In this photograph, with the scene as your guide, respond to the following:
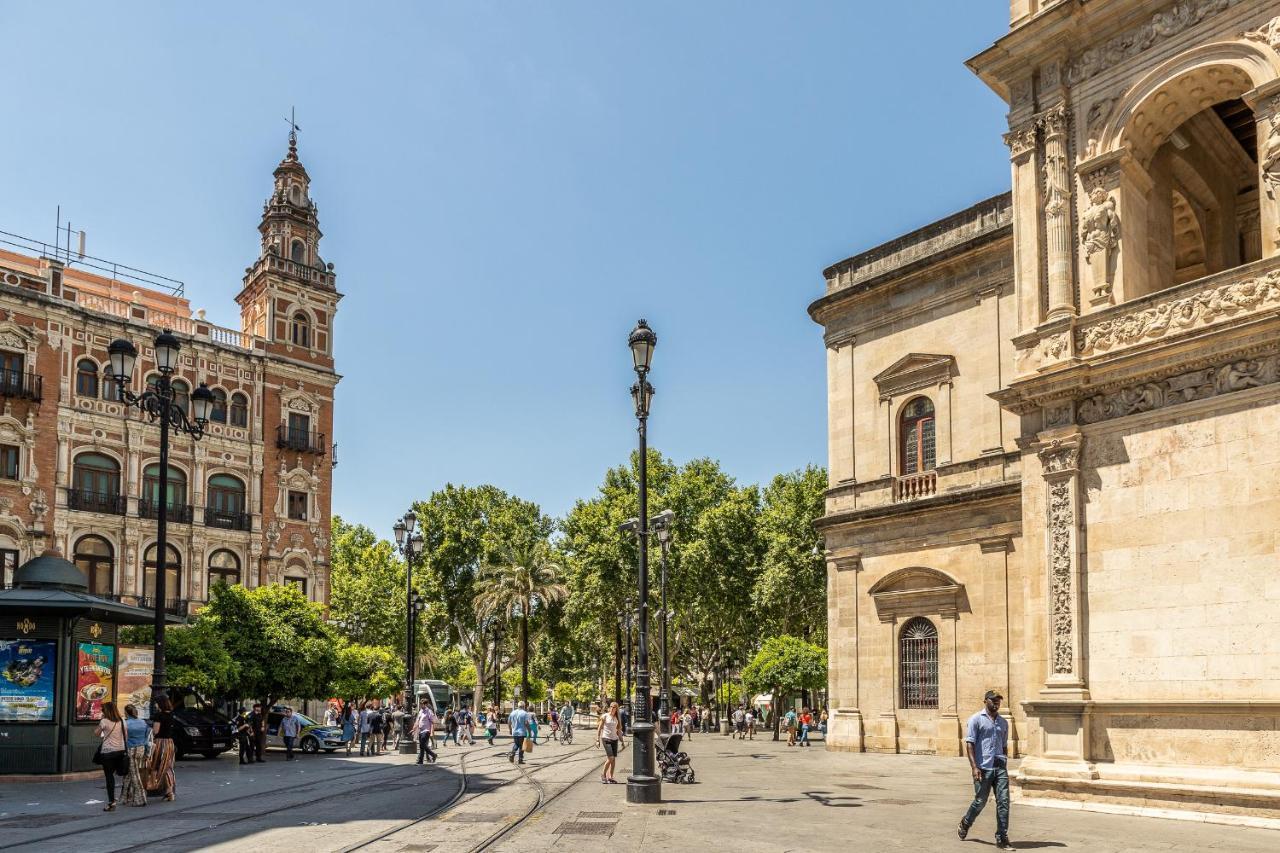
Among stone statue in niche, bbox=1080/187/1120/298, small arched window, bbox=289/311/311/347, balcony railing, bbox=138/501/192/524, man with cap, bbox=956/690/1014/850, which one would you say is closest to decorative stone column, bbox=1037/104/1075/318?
stone statue in niche, bbox=1080/187/1120/298

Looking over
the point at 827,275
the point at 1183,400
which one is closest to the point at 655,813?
the point at 1183,400

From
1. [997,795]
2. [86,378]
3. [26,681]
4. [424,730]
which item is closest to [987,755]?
[997,795]

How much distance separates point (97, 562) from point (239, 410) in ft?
28.6

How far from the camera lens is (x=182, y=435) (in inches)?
1879

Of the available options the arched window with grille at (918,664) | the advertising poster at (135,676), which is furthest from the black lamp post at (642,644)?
the advertising poster at (135,676)

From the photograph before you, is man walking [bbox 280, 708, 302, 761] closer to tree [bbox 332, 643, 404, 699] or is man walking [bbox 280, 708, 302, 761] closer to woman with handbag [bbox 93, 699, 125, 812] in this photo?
tree [bbox 332, 643, 404, 699]

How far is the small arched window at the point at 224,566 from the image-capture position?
47.8 m

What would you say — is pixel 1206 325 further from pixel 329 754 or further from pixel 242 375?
pixel 242 375

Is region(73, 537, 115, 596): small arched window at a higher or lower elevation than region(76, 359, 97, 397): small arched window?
lower

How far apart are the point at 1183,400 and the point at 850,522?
14.9 m

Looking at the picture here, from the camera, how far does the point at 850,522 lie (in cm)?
3067

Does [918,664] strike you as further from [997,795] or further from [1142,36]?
[997,795]

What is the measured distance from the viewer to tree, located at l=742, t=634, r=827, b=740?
41.0 m

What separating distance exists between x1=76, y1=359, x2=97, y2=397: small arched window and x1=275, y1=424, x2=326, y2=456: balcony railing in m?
7.71
